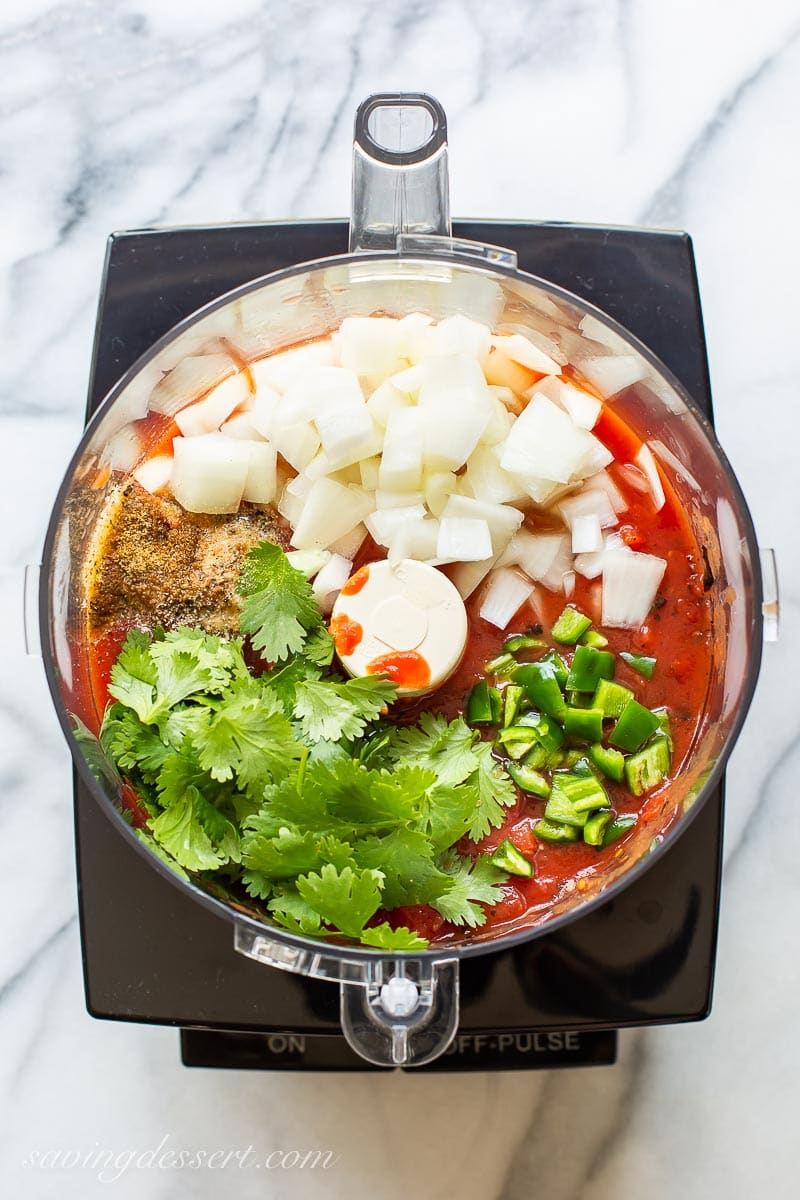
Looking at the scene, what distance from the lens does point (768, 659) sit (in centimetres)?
175

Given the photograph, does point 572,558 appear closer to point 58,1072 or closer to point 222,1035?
point 222,1035

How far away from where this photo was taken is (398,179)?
4.64ft

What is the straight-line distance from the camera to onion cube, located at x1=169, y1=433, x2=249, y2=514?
57.7 inches

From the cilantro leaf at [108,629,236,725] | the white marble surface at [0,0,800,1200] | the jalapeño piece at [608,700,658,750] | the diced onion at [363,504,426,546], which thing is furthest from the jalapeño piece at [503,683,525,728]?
the white marble surface at [0,0,800,1200]

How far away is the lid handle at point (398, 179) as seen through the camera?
4.61ft

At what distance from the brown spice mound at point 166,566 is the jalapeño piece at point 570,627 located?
1.22 feet

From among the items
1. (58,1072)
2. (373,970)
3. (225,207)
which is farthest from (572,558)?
(58,1072)

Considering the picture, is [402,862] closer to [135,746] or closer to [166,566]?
[135,746]

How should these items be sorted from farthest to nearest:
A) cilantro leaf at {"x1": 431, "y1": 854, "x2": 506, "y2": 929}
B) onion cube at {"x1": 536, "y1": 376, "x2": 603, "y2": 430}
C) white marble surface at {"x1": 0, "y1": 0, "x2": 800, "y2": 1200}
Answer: white marble surface at {"x1": 0, "y1": 0, "x2": 800, "y2": 1200} → onion cube at {"x1": 536, "y1": 376, "x2": 603, "y2": 430} → cilantro leaf at {"x1": 431, "y1": 854, "x2": 506, "y2": 929}

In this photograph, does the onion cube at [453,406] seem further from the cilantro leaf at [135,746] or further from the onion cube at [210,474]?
the cilantro leaf at [135,746]

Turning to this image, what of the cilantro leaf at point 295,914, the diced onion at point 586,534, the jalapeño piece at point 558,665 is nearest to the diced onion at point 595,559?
the diced onion at point 586,534

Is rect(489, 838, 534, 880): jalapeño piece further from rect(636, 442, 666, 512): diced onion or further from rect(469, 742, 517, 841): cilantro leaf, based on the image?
rect(636, 442, 666, 512): diced onion

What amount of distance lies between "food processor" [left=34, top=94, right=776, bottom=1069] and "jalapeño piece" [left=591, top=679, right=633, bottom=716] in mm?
101

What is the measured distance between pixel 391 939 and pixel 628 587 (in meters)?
0.51
